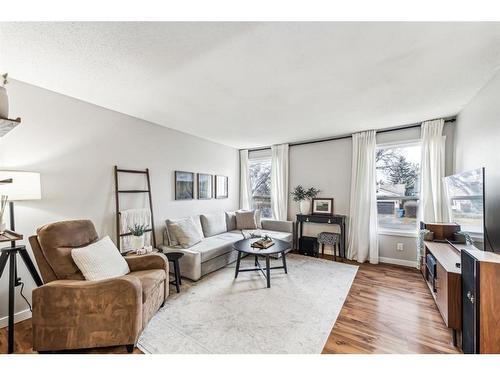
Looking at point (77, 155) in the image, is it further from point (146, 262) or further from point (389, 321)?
point (389, 321)

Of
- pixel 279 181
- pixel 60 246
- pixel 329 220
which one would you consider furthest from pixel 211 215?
pixel 60 246

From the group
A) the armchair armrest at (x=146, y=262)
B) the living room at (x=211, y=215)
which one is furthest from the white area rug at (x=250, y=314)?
the armchair armrest at (x=146, y=262)

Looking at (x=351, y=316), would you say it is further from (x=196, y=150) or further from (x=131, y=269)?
(x=196, y=150)

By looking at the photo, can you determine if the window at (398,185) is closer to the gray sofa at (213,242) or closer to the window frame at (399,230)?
the window frame at (399,230)

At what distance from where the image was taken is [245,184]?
212 inches

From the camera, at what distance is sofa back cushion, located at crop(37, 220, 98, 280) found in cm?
178

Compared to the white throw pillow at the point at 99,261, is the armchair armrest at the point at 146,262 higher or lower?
lower

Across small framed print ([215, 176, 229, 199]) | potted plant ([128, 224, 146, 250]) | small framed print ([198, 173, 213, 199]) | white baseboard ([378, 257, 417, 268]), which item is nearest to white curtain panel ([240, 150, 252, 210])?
small framed print ([215, 176, 229, 199])

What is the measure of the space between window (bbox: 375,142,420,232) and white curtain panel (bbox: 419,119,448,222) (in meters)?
0.22

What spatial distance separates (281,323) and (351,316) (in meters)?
0.74

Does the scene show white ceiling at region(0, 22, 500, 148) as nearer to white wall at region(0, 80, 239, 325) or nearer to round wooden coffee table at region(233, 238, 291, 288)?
white wall at region(0, 80, 239, 325)

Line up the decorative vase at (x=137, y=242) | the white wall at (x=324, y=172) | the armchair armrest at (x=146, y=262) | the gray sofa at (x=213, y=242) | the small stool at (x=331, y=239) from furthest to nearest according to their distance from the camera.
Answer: the white wall at (x=324, y=172) → the small stool at (x=331, y=239) → the gray sofa at (x=213, y=242) → the decorative vase at (x=137, y=242) → the armchair armrest at (x=146, y=262)

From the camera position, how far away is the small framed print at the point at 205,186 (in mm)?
4223

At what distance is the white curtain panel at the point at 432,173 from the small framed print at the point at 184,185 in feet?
12.8
